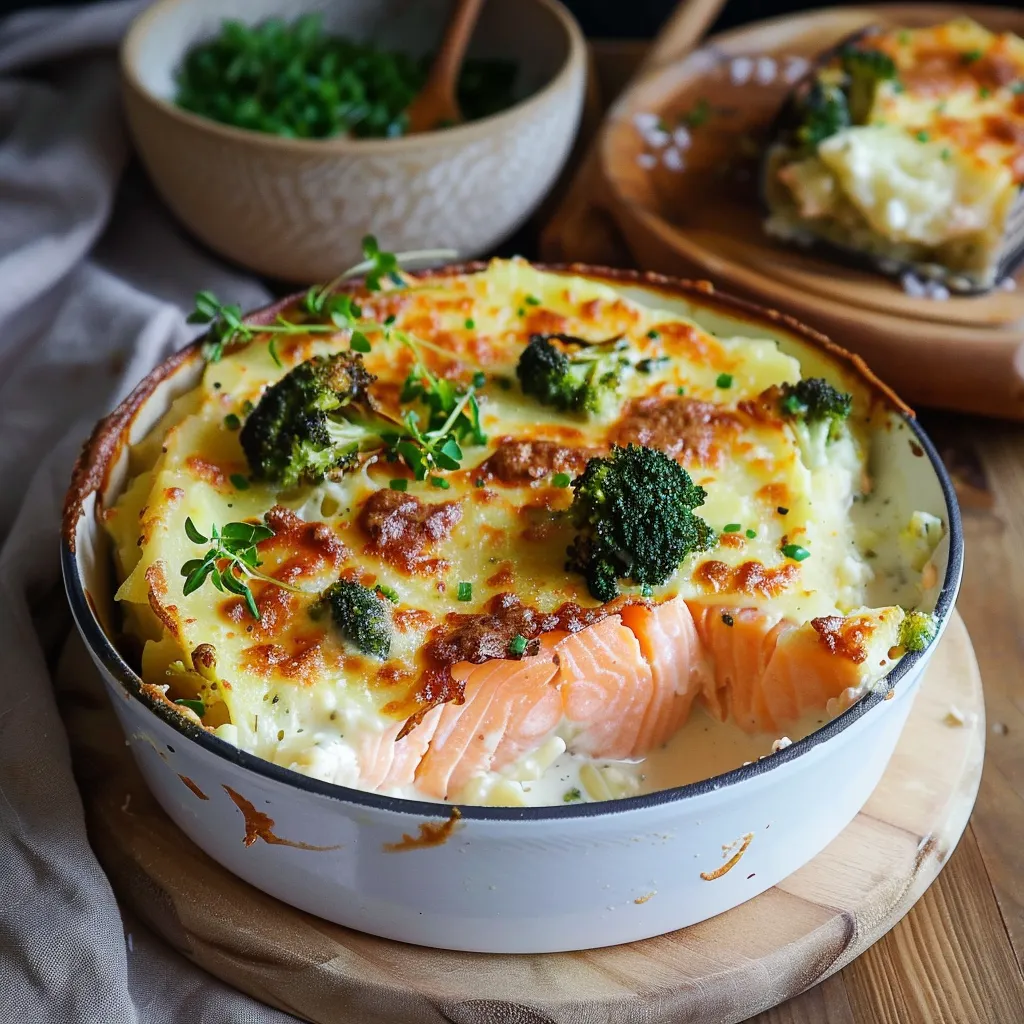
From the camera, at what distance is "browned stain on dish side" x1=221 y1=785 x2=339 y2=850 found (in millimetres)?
2020

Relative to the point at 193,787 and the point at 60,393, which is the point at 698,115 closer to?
the point at 60,393

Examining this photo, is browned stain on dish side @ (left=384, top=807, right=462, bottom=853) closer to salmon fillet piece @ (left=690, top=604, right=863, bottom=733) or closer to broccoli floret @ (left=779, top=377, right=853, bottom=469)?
salmon fillet piece @ (left=690, top=604, right=863, bottom=733)

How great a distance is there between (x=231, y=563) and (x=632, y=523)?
2.43 ft

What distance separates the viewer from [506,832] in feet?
6.13

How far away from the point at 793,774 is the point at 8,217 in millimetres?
3044

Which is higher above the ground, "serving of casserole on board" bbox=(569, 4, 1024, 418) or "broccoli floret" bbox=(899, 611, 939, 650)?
"broccoli floret" bbox=(899, 611, 939, 650)

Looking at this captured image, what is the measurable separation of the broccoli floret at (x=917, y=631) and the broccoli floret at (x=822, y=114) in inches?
84.3

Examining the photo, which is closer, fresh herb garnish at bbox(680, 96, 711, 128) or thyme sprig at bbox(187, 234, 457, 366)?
thyme sprig at bbox(187, 234, 457, 366)

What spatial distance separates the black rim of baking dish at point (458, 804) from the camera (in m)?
1.85

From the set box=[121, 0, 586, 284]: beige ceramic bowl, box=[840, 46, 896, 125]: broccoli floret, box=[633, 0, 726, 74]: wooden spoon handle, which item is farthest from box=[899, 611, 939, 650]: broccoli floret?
box=[633, 0, 726, 74]: wooden spoon handle

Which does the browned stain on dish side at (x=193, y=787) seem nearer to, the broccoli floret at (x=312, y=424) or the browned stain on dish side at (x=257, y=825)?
the browned stain on dish side at (x=257, y=825)

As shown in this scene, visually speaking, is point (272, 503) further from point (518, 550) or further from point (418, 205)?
point (418, 205)

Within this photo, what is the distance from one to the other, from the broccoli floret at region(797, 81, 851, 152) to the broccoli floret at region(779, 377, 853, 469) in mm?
1566

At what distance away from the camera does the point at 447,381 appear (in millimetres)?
2652
